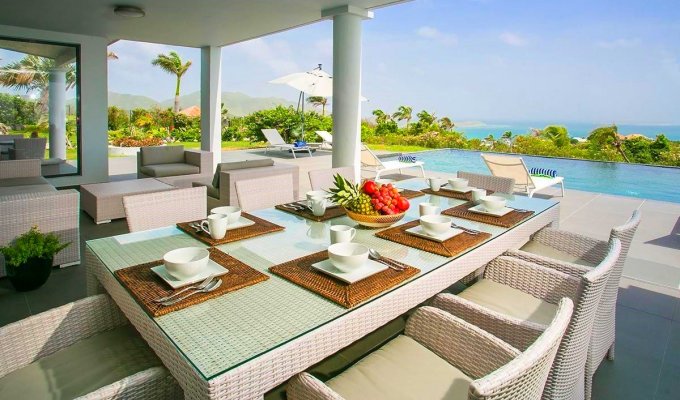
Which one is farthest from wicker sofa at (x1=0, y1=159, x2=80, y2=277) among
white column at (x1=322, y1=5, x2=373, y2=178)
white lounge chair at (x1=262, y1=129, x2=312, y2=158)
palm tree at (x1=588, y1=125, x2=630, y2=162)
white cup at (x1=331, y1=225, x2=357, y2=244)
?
palm tree at (x1=588, y1=125, x2=630, y2=162)

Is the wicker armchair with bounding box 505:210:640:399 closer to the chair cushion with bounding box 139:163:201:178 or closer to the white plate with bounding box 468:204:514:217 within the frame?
the white plate with bounding box 468:204:514:217

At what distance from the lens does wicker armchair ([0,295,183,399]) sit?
1117 mm

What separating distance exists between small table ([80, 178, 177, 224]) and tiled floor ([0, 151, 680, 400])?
0.34ft

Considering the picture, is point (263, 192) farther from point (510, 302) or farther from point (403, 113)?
point (403, 113)

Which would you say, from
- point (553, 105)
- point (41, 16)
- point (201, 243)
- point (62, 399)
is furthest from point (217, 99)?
point (553, 105)

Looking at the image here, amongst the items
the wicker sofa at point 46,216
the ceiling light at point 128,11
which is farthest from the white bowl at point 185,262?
the ceiling light at point 128,11

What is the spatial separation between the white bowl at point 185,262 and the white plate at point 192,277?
17 millimetres

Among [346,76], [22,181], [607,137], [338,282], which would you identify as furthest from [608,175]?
[22,181]

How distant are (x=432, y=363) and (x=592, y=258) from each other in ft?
4.59

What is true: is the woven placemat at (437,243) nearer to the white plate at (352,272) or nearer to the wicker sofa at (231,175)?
the white plate at (352,272)

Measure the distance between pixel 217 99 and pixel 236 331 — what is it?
8.87 metres

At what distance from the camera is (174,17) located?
6.09m

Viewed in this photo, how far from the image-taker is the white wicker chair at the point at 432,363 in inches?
38.5

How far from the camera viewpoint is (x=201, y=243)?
1693mm
